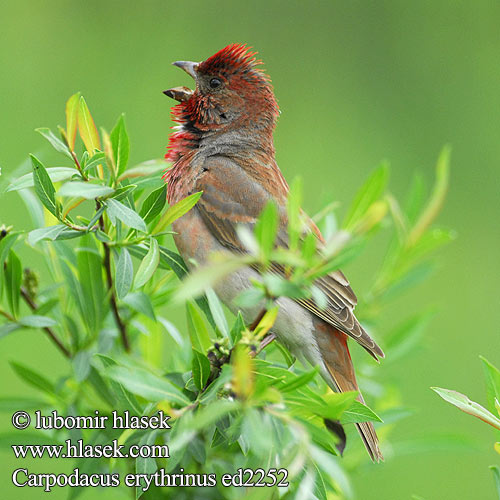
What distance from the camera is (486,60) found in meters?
4.57

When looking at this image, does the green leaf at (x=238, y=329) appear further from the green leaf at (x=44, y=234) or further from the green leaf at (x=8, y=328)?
the green leaf at (x=8, y=328)

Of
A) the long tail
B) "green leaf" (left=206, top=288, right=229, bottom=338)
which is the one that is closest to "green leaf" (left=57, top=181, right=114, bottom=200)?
"green leaf" (left=206, top=288, right=229, bottom=338)

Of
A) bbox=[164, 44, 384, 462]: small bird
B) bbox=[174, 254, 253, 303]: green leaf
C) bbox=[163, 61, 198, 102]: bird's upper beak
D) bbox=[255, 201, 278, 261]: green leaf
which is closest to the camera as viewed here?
bbox=[174, 254, 253, 303]: green leaf

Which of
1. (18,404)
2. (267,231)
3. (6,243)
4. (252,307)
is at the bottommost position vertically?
(18,404)

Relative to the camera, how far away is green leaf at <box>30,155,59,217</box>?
1.17 meters

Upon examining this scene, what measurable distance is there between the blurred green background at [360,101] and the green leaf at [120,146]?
1.88 m

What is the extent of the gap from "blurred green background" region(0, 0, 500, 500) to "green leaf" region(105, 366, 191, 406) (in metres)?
2.04

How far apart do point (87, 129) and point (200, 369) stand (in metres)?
0.45

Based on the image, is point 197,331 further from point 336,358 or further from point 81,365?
point 336,358

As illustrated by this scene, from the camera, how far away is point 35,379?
4.78 feet

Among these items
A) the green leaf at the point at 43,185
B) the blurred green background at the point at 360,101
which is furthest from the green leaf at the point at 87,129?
the blurred green background at the point at 360,101

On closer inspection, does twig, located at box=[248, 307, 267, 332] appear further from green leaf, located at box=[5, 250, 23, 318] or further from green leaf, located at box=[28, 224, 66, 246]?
green leaf, located at box=[5, 250, 23, 318]

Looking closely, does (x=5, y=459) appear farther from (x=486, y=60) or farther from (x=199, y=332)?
(x=486, y=60)

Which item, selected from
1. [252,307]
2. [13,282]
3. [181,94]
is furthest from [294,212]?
[181,94]
